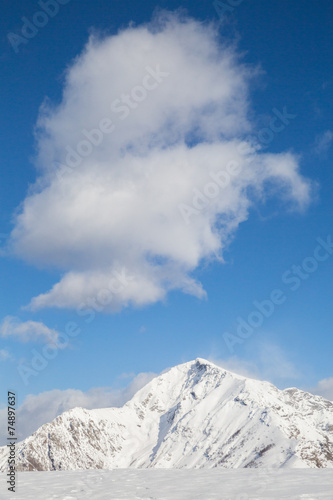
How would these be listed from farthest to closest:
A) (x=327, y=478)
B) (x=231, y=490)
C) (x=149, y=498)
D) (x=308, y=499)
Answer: (x=327, y=478) < (x=231, y=490) < (x=149, y=498) < (x=308, y=499)

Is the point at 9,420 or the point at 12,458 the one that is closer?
the point at 12,458

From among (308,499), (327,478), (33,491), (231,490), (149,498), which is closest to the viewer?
(308,499)

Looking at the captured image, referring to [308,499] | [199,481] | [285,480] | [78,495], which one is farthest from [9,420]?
[308,499]

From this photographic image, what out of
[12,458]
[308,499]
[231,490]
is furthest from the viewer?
[12,458]

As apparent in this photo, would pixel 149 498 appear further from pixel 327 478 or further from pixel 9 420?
pixel 9 420

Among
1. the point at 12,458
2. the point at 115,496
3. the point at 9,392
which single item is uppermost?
the point at 9,392

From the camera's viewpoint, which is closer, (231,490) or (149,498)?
(149,498)

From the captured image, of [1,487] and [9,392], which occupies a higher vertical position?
[9,392]

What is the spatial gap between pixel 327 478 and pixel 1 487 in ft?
70.1

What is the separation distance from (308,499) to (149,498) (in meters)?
7.79

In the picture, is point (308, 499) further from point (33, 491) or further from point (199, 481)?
point (33, 491)

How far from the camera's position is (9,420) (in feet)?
107

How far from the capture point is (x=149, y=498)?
67.5ft

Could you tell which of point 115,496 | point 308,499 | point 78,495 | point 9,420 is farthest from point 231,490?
point 9,420
